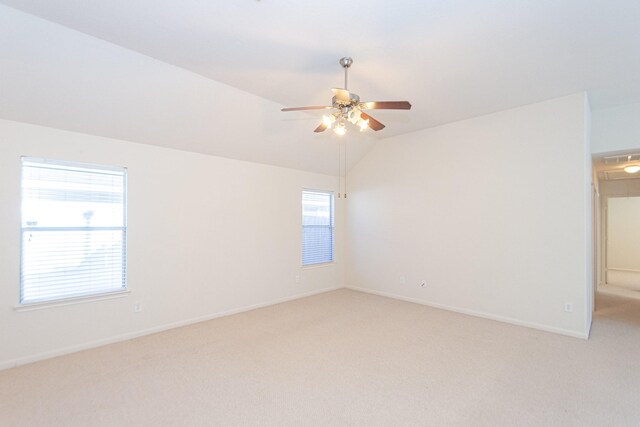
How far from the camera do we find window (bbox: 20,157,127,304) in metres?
3.10

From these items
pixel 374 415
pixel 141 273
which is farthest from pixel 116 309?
pixel 374 415

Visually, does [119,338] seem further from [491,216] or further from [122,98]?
[491,216]

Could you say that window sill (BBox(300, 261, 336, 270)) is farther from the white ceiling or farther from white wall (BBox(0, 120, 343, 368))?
the white ceiling

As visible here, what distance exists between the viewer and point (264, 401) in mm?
2393

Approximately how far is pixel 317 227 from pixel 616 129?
4777mm

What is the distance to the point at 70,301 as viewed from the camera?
10.8 feet

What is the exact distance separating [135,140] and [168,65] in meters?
1.13

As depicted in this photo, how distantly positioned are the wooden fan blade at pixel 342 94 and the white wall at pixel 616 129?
13.1 ft

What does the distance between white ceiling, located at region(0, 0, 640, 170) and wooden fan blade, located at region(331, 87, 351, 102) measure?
0.51 meters

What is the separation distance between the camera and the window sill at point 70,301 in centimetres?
302

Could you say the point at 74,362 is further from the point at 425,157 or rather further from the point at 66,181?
the point at 425,157

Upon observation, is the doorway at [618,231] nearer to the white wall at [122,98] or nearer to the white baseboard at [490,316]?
the white baseboard at [490,316]

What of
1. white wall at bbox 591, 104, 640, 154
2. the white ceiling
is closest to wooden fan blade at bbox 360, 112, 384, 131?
the white ceiling

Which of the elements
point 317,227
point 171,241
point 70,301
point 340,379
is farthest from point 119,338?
point 317,227
